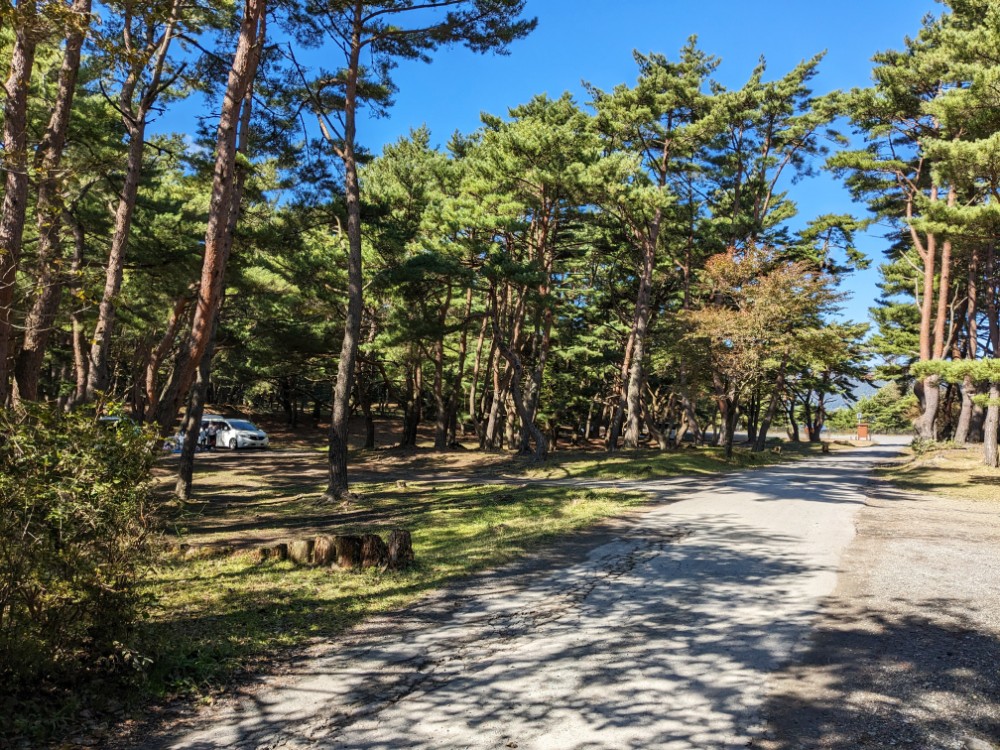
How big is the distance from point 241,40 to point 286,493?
33.5 feet

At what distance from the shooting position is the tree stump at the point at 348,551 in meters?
7.39

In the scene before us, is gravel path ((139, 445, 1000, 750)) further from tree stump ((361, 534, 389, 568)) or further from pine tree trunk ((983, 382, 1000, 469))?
pine tree trunk ((983, 382, 1000, 469))

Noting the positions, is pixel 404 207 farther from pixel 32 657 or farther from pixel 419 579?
pixel 32 657

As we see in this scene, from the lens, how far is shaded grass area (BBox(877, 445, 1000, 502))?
1649cm

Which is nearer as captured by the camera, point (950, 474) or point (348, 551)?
point (348, 551)

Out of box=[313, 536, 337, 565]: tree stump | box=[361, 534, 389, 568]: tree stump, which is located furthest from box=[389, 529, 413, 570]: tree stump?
box=[313, 536, 337, 565]: tree stump

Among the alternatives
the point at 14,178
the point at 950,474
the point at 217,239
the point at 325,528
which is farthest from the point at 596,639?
the point at 950,474

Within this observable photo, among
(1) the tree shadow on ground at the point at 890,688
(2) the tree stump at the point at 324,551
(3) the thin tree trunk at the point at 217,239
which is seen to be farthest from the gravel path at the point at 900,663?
(3) the thin tree trunk at the point at 217,239

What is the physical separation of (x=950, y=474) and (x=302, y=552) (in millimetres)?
22304

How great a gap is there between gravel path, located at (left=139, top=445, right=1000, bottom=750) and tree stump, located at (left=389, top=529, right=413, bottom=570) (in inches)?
40.4

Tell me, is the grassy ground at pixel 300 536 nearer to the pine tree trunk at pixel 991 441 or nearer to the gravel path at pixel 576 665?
the gravel path at pixel 576 665

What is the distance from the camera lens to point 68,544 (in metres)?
3.86

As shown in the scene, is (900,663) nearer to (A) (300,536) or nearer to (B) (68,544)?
(B) (68,544)

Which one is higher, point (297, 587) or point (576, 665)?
point (576, 665)
